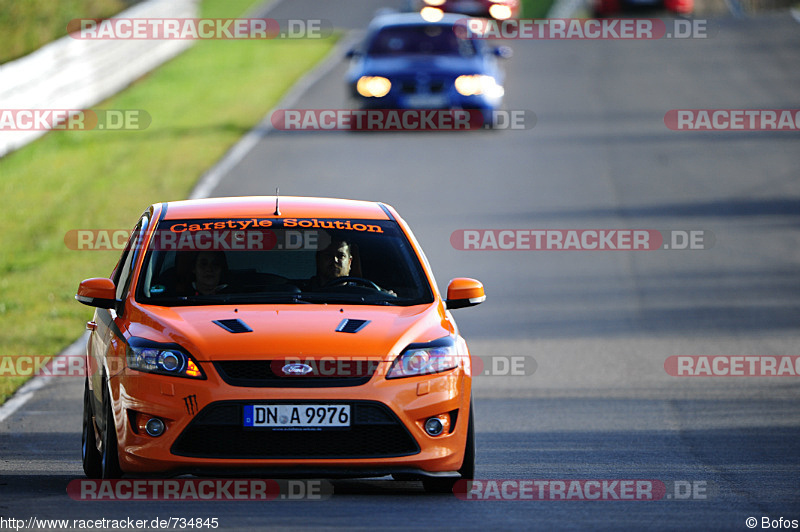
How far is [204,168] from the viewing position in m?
23.3

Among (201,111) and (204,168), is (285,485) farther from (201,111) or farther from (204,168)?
(201,111)

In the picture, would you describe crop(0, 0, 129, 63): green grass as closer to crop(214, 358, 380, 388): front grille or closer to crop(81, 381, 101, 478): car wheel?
crop(81, 381, 101, 478): car wheel

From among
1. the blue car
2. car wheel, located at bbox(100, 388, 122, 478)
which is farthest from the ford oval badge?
the blue car

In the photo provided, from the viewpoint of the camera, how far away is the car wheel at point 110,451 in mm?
8078

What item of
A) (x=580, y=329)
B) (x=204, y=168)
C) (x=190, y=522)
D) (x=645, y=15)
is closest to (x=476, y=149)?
(x=204, y=168)

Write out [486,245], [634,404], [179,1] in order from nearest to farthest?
[634,404] → [486,245] → [179,1]

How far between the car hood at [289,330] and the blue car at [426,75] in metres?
16.3

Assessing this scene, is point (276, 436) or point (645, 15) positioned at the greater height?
point (276, 436)

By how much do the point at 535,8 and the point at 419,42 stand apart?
66.4 ft

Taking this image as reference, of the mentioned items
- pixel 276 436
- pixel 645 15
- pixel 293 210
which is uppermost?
pixel 293 210

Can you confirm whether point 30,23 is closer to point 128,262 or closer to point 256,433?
point 128,262

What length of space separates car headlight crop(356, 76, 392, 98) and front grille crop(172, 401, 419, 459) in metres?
17.2

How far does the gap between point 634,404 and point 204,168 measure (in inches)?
461

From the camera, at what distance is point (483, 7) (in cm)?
3950
